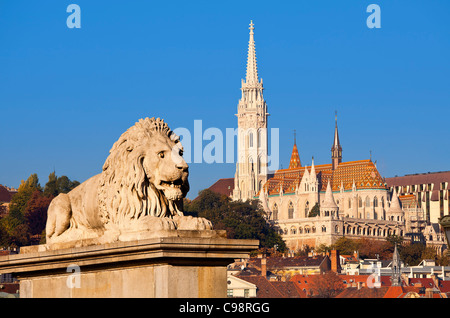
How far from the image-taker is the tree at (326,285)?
Answer: 392 ft

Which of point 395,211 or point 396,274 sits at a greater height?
point 395,211

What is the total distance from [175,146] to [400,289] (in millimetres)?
101441

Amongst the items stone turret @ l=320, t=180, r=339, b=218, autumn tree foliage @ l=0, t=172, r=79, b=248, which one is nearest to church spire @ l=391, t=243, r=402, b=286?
autumn tree foliage @ l=0, t=172, r=79, b=248

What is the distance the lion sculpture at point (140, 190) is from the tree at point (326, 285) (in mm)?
108832

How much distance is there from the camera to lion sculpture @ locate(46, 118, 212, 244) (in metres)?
9.38

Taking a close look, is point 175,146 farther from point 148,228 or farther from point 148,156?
point 148,228

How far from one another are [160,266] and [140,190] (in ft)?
3.45

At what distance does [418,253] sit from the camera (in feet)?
558

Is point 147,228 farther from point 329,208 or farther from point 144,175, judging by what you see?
point 329,208

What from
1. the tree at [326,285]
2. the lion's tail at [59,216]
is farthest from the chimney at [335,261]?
the lion's tail at [59,216]

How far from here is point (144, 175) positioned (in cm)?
980

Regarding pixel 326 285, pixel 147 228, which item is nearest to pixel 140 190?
pixel 147 228

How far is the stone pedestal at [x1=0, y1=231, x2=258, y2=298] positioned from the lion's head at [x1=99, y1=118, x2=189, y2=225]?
0.48m
